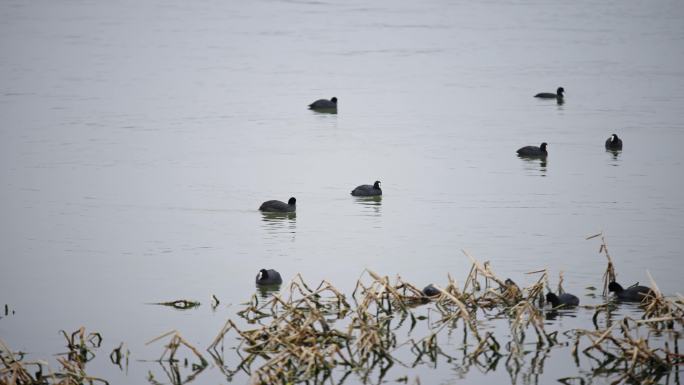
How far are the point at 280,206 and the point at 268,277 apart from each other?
5602 mm

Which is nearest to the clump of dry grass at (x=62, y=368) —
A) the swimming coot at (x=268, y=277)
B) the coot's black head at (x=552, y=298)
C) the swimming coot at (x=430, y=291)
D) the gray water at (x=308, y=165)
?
the gray water at (x=308, y=165)

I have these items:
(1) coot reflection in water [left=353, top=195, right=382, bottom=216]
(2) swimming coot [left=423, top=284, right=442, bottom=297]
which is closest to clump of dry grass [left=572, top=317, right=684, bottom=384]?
(2) swimming coot [left=423, top=284, right=442, bottom=297]

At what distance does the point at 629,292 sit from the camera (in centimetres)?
1532

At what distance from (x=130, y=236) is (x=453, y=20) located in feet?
153

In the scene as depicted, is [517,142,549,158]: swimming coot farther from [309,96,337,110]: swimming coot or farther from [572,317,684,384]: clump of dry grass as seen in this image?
[572,317,684,384]: clump of dry grass

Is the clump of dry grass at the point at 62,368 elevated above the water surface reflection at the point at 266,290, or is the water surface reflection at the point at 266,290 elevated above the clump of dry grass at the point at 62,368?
the water surface reflection at the point at 266,290

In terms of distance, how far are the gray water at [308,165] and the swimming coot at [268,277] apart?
23 centimetres

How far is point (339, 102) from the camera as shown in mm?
38750

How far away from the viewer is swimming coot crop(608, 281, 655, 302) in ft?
50.0

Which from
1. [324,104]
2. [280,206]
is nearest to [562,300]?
[280,206]

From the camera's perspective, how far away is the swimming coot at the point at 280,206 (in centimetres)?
2200

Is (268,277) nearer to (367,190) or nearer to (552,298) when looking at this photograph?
(552,298)

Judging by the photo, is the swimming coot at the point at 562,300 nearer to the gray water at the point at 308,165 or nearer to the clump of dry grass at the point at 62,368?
the gray water at the point at 308,165

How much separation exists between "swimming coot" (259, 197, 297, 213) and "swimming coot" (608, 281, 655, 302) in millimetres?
8149
